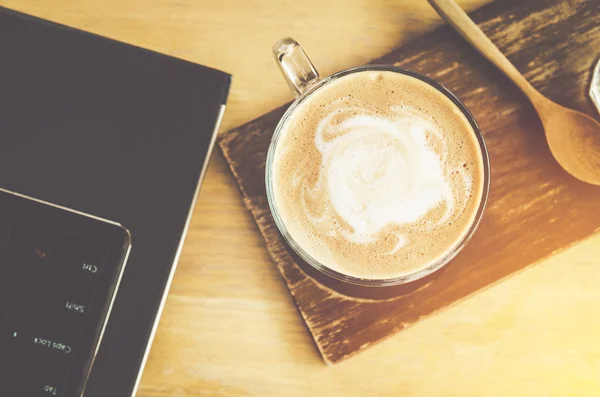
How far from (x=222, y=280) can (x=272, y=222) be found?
0.08m

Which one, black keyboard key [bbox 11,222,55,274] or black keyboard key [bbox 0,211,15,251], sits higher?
black keyboard key [bbox 0,211,15,251]

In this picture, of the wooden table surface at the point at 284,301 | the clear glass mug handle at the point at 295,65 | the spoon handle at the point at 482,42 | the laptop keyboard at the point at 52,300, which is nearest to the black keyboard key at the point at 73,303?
the laptop keyboard at the point at 52,300

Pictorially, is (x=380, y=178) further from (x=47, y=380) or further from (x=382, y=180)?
(x=47, y=380)

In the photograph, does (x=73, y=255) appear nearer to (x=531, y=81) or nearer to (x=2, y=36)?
(x=2, y=36)

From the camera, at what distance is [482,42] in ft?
1.92

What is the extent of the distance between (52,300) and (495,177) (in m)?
0.44

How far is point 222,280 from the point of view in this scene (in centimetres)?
61

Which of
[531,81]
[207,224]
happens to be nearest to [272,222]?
[207,224]

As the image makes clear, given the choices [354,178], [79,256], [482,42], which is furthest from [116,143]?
[482,42]

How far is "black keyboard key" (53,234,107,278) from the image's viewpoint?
473 mm

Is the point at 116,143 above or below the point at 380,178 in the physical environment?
above

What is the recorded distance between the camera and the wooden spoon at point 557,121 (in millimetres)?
581

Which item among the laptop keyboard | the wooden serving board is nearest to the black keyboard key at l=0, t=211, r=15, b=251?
the laptop keyboard

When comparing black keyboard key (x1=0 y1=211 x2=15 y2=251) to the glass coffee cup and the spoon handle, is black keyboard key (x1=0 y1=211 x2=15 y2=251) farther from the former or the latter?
the spoon handle
